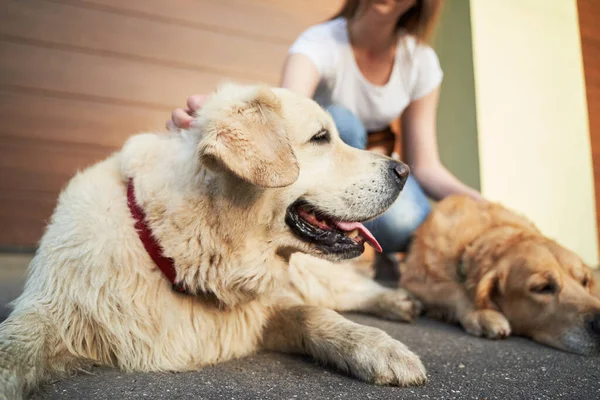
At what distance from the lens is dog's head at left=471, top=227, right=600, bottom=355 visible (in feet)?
5.27

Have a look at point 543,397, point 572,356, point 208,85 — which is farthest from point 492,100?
point 543,397

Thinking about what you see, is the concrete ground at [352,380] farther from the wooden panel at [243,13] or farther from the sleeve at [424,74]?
the wooden panel at [243,13]

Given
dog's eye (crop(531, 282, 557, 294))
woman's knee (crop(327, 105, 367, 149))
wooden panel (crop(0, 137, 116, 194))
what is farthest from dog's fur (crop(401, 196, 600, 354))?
wooden panel (crop(0, 137, 116, 194))

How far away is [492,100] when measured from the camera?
3.94 meters

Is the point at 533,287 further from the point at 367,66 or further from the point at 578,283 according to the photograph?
the point at 367,66

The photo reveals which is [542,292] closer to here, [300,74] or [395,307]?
[395,307]

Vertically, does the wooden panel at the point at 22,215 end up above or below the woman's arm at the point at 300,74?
below

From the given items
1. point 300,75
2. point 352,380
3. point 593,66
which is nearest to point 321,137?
point 352,380

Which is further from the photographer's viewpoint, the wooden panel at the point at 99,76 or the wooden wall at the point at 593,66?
the wooden wall at the point at 593,66

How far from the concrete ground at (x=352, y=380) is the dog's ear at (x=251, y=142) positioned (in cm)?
49

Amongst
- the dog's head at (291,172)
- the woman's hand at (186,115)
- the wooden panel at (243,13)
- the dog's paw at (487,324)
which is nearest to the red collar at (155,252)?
the dog's head at (291,172)

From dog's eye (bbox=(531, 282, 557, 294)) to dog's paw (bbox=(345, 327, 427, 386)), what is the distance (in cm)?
89

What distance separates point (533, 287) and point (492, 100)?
261cm

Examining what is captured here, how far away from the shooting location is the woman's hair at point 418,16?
241 cm
